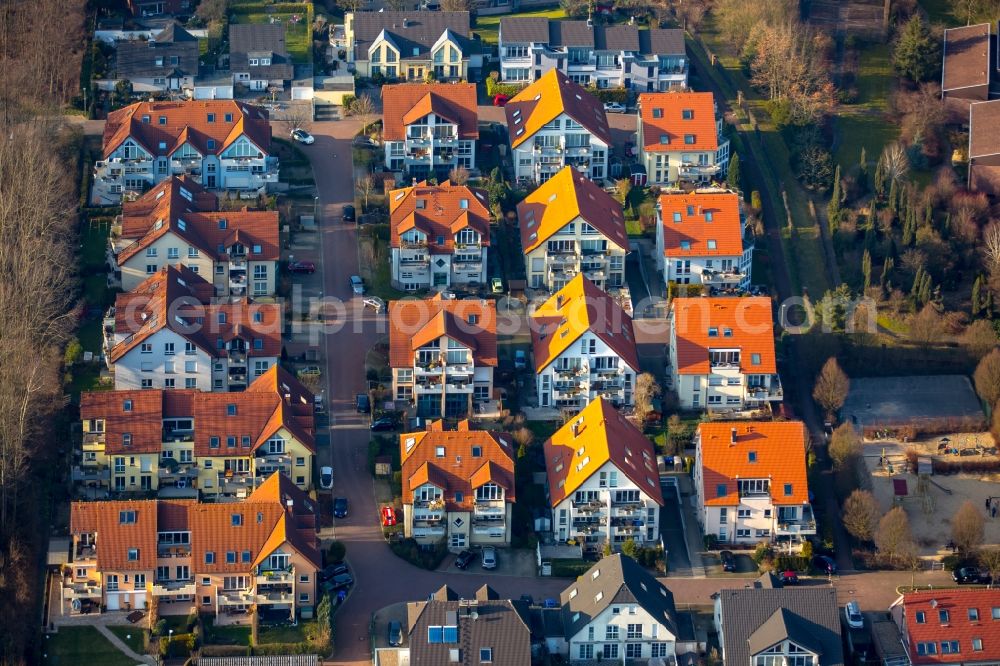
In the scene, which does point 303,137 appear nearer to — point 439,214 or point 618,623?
point 439,214

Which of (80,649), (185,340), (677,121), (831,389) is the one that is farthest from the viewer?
(677,121)

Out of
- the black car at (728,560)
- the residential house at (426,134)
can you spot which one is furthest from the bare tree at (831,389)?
the residential house at (426,134)

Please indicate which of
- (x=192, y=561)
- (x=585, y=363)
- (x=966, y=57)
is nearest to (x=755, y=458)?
(x=585, y=363)

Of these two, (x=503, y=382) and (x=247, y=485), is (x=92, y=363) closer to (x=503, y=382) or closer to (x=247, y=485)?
(x=247, y=485)

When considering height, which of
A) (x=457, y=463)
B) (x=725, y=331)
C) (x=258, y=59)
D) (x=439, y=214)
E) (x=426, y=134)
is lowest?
(x=457, y=463)

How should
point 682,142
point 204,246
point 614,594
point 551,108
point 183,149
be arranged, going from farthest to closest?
1. point 551,108
2. point 682,142
3. point 183,149
4. point 204,246
5. point 614,594

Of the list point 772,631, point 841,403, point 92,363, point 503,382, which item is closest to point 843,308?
point 841,403

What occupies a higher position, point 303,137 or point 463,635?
point 303,137
